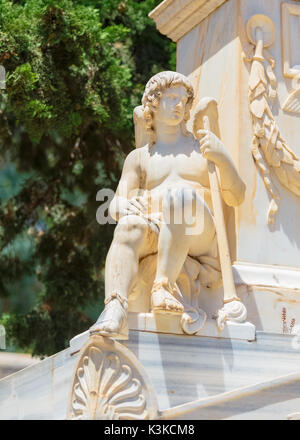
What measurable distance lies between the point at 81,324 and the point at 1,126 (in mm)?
2914

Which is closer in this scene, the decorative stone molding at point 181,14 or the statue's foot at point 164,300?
the statue's foot at point 164,300

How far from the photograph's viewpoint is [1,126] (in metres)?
11.8

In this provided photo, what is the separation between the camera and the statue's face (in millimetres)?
6848

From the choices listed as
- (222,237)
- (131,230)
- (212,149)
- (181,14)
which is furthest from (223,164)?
(181,14)

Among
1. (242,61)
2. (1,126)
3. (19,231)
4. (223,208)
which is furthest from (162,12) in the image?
(19,231)

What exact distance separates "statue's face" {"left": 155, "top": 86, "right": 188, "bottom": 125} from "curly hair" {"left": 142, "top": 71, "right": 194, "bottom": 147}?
3cm

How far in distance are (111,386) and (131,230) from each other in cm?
118

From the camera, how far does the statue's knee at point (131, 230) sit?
6164mm

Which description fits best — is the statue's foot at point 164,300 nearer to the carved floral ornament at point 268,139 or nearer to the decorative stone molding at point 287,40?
the carved floral ornament at point 268,139

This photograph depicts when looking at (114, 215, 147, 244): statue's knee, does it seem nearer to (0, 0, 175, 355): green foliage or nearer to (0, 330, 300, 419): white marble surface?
(0, 330, 300, 419): white marble surface

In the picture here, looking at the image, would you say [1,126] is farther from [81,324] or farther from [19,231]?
[81,324]

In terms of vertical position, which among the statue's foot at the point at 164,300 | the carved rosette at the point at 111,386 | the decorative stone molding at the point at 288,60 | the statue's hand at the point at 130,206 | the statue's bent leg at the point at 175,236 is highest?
the decorative stone molding at the point at 288,60

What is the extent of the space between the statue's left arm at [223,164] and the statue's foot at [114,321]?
4.50ft

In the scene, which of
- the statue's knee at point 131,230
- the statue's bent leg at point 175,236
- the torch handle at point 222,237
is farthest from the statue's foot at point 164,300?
the torch handle at point 222,237
